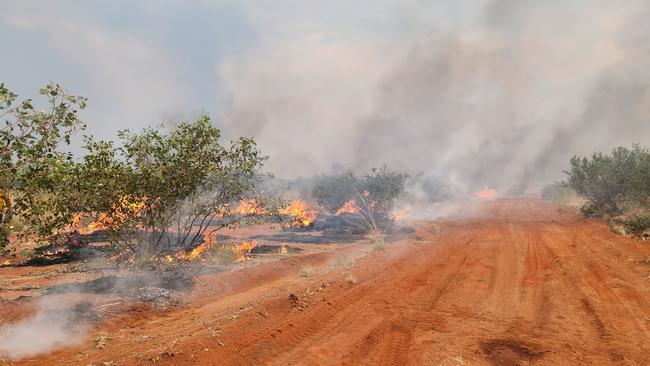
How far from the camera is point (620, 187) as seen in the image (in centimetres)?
2622

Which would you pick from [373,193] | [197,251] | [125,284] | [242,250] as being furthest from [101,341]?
[373,193]

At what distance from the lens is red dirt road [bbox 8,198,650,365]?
7.36 meters

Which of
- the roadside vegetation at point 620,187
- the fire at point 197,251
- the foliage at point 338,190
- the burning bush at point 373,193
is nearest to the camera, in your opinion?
the fire at point 197,251

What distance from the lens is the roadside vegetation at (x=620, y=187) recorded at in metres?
20.8

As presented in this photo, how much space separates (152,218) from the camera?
43.3 feet

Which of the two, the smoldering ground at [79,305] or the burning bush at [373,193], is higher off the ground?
the burning bush at [373,193]

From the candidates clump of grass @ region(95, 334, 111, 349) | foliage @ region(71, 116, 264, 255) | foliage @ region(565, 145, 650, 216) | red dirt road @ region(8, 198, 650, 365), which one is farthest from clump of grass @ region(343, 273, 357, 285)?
foliage @ region(565, 145, 650, 216)

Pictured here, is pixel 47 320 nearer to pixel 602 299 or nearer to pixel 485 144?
pixel 602 299

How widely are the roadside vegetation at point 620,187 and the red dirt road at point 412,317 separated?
220 inches

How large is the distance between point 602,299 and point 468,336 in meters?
4.68

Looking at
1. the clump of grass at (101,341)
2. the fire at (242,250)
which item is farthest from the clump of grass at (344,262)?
the clump of grass at (101,341)

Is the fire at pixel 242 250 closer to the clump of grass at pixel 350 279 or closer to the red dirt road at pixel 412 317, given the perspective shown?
the red dirt road at pixel 412 317

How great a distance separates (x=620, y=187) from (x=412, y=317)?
79.7 ft

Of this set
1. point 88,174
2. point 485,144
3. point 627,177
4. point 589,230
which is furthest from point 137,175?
point 485,144
